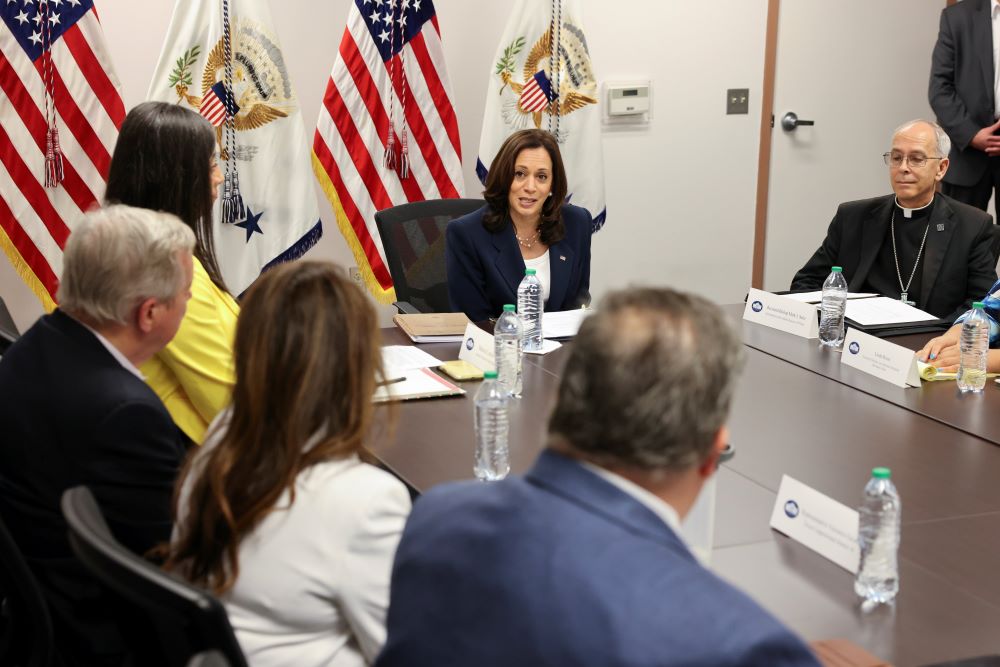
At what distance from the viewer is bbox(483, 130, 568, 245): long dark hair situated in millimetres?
3797

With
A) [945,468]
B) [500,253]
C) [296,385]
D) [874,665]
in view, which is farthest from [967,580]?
[500,253]

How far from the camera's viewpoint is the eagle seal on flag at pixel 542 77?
5.02 m

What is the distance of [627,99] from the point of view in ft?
18.5

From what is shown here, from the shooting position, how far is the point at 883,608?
1.68 meters

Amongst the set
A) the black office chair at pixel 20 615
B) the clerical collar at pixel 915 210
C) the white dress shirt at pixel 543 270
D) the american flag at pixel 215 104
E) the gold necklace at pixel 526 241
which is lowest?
the black office chair at pixel 20 615

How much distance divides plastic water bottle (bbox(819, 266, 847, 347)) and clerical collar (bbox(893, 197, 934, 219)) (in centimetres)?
76

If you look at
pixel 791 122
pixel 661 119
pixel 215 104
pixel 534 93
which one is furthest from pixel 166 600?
pixel 791 122

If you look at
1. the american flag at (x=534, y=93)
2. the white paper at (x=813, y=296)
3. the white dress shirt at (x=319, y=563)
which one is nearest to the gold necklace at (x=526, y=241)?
the white paper at (x=813, y=296)

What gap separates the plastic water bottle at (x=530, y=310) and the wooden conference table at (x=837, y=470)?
9cm

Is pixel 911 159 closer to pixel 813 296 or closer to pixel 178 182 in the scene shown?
pixel 813 296

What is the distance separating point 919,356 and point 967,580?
138cm

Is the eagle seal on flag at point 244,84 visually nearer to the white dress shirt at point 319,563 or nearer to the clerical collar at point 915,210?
the clerical collar at point 915,210

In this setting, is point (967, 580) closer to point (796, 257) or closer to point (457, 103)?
point (457, 103)

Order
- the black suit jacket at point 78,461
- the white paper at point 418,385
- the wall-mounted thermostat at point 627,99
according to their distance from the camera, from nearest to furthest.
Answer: the black suit jacket at point 78,461 → the white paper at point 418,385 → the wall-mounted thermostat at point 627,99
